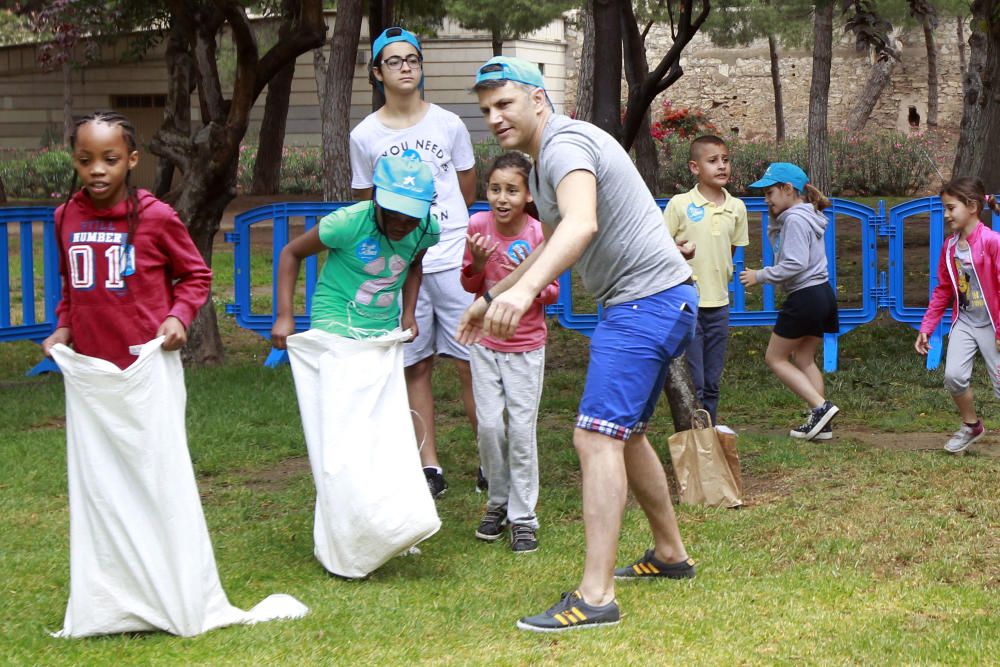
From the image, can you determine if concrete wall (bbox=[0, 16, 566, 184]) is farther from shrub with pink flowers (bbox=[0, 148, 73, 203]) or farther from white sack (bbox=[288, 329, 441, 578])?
white sack (bbox=[288, 329, 441, 578])

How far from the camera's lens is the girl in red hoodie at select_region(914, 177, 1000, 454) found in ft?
21.7

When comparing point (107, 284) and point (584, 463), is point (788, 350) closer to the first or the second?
point (584, 463)

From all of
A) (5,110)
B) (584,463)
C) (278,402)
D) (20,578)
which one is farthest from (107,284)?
(5,110)

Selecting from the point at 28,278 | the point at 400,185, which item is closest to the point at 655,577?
the point at 400,185

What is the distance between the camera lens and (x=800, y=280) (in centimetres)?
745

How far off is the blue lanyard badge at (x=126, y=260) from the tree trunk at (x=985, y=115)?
24.9 ft

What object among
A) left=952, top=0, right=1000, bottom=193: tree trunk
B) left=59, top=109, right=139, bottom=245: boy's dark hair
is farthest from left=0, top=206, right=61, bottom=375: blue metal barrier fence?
left=952, top=0, right=1000, bottom=193: tree trunk

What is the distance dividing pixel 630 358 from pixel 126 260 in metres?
1.62

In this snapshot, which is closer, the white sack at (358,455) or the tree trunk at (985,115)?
the white sack at (358,455)

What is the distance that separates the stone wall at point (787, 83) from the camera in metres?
36.6

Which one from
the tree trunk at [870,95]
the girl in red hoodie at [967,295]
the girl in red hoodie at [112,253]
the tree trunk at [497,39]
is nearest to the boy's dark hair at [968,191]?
the girl in red hoodie at [967,295]

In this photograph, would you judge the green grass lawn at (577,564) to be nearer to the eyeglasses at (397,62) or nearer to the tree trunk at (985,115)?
the eyeglasses at (397,62)

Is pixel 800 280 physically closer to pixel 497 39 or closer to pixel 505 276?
pixel 505 276

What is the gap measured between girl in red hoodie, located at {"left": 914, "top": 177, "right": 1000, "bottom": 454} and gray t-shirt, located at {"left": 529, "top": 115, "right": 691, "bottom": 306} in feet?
9.44
